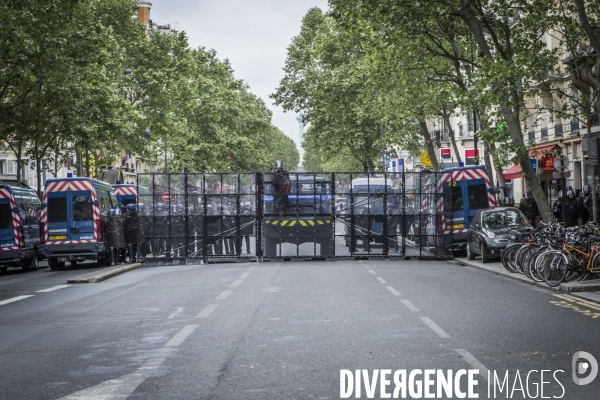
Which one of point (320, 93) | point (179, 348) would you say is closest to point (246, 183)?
point (179, 348)

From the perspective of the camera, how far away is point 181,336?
37.2 feet

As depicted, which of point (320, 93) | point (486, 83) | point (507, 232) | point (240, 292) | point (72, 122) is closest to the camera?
point (240, 292)

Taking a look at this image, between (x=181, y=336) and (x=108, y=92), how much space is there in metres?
31.2

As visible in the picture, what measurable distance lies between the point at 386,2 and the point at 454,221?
9566mm

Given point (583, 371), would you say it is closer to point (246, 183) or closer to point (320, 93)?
point (246, 183)

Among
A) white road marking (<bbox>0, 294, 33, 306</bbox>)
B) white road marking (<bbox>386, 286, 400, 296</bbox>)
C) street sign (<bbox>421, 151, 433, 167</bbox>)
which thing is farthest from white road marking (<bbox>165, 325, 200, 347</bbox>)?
street sign (<bbox>421, 151, 433, 167</bbox>)

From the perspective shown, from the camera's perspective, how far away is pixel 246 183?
30.1 metres

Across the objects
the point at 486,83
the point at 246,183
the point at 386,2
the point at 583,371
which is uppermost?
the point at 386,2

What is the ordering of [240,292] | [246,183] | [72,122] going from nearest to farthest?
[240,292]
[246,183]
[72,122]

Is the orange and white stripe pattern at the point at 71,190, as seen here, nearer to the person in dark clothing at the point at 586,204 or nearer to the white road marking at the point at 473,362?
the person in dark clothing at the point at 586,204

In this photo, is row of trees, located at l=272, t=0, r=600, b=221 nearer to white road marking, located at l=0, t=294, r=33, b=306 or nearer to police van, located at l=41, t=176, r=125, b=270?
police van, located at l=41, t=176, r=125, b=270

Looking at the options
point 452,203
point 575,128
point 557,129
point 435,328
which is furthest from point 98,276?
point 557,129

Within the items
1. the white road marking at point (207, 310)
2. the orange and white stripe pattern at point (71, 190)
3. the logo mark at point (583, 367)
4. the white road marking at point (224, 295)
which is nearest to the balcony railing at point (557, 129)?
A: the orange and white stripe pattern at point (71, 190)

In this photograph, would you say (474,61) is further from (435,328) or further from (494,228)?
(435,328)
